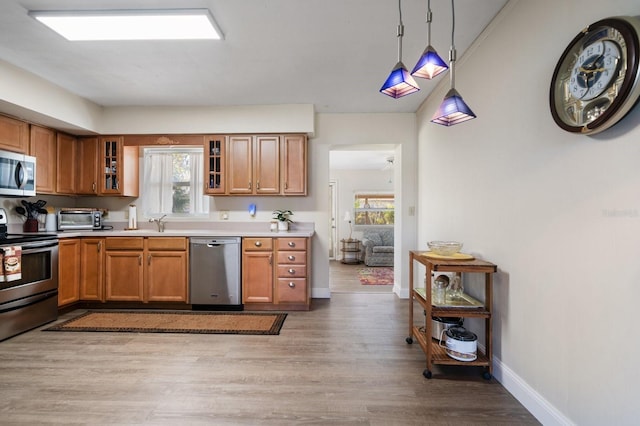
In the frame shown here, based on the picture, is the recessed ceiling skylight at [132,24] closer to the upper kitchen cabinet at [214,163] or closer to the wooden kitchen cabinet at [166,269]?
the upper kitchen cabinet at [214,163]

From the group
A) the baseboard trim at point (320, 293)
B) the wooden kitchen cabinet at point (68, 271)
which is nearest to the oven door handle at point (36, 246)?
the wooden kitchen cabinet at point (68, 271)

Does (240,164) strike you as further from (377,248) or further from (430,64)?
(377,248)

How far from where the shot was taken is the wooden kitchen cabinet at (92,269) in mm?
3465

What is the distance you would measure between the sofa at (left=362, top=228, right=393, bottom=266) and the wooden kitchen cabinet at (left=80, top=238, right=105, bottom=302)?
189 inches

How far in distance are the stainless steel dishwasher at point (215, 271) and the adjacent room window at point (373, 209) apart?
458cm

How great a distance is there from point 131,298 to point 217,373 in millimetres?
2037

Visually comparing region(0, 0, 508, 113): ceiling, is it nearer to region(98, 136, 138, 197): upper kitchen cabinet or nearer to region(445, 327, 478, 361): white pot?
region(98, 136, 138, 197): upper kitchen cabinet

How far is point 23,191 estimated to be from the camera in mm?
3021

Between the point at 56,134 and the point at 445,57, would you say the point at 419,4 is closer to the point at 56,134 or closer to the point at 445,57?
the point at 445,57

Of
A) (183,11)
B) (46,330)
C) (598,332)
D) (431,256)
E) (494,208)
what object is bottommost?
(46,330)

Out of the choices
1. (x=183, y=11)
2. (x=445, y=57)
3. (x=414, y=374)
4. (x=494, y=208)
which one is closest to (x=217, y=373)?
(x=414, y=374)

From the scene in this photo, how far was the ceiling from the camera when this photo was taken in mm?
1979

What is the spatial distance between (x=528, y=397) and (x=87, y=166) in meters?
5.07

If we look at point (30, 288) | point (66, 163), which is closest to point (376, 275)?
point (30, 288)
